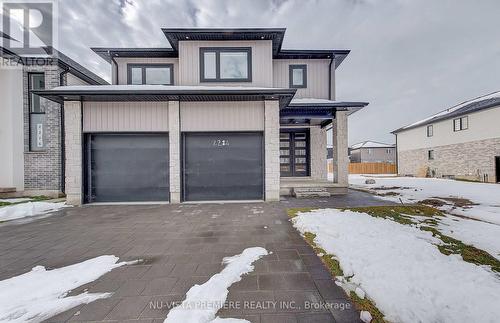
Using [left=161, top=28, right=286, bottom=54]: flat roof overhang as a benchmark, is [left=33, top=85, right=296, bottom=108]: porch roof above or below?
below

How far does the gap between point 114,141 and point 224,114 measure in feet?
16.5

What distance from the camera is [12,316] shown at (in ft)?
7.46

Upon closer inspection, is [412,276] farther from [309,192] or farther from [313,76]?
[313,76]

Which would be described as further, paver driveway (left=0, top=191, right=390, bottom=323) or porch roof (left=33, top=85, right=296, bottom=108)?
porch roof (left=33, top=85, right=296, bottom=108)

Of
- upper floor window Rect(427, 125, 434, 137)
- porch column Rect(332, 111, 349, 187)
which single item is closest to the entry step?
porch column Rect(332, 111, 349, 187)

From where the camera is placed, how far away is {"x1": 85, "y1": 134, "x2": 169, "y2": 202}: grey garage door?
852 cm

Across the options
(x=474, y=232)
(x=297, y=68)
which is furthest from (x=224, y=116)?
(x=474, y=232)

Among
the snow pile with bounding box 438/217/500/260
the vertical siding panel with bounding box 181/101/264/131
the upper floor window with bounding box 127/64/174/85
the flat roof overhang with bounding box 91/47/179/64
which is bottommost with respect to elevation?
the snow pile with bounding box 438/217/500/260

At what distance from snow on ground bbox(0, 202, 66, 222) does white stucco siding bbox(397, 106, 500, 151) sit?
2800cm

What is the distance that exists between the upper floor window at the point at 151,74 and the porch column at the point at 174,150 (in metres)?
3.67

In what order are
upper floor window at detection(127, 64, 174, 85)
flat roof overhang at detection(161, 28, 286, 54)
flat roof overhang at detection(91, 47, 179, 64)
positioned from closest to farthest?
flat roof overhang at detection(161, 28, 286, 54) < flat roof overhang at detection(91, 47, 179, 64) < upper floor window at detection(127, 64, 174, 85)

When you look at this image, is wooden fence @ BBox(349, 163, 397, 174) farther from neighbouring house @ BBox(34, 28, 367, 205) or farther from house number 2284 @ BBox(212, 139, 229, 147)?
house number 2284 @ BBox(212, 139, 229, 147)

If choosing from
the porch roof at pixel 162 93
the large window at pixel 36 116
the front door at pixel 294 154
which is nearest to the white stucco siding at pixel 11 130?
the large window at pixel 36 116

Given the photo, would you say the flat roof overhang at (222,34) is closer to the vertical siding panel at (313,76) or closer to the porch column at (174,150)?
the vertical siding panel at (313,76)
